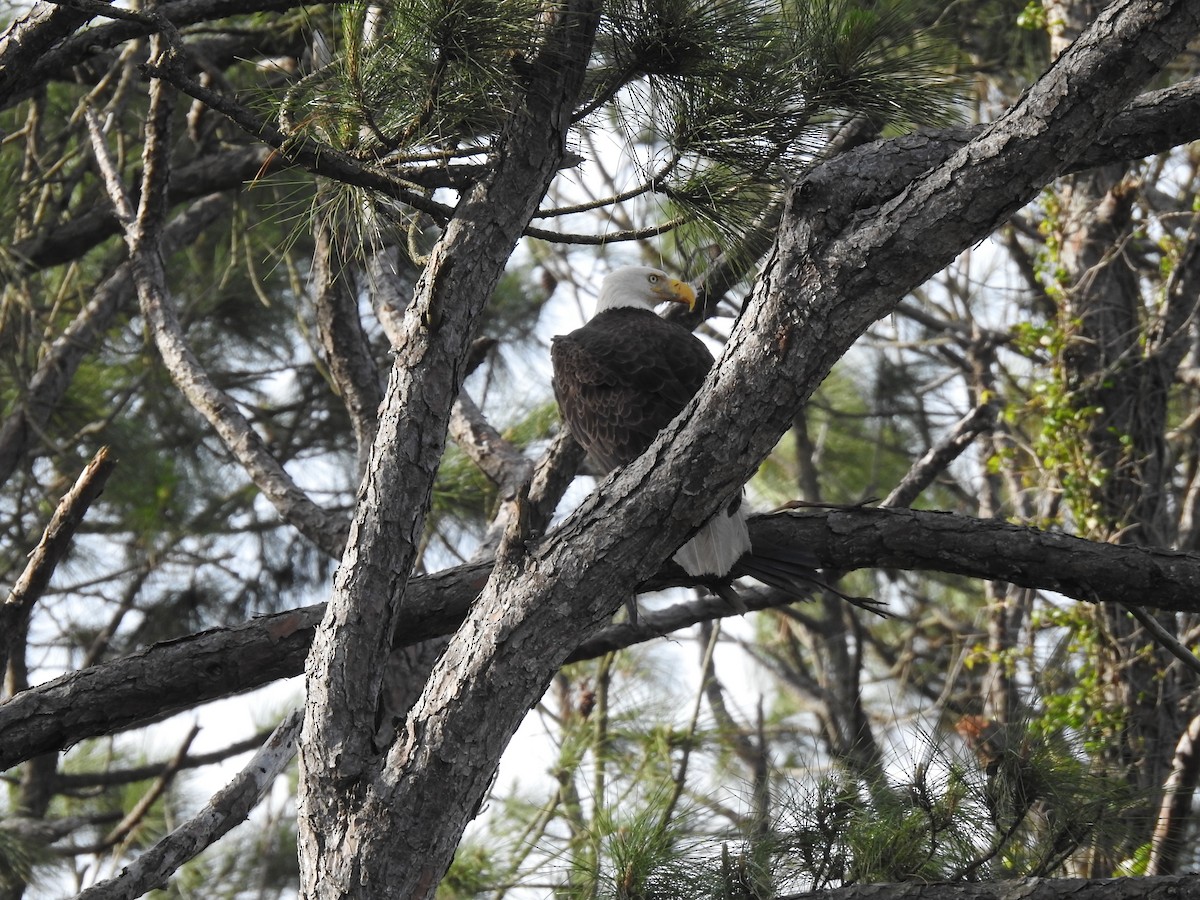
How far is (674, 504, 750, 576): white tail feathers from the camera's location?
269 cm

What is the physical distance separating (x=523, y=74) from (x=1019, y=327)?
261 cm

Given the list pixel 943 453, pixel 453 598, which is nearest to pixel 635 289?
pixel 943 453

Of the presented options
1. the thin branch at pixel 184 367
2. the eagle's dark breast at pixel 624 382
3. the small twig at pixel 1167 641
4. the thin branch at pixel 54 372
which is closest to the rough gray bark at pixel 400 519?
the eagle's dark breast at pixel 624 382

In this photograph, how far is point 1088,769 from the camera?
2549 mm

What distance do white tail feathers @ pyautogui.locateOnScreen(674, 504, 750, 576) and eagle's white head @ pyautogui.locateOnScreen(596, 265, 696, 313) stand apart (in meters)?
1.58

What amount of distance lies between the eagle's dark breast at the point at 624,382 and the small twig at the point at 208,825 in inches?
41.6

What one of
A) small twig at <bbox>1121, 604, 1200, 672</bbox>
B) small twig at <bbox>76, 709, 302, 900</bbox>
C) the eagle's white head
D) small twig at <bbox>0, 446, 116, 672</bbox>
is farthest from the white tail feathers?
the eagle's white head

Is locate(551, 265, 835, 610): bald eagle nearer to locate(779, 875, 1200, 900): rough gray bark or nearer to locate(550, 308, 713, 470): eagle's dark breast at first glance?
locate(550, 308, 713, 470): eagle's dark breast

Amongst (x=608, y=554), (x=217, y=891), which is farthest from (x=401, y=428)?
(x=217, y=891)

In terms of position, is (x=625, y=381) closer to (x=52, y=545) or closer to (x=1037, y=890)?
(x=52, y=545)

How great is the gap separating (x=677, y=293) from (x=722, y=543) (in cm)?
147

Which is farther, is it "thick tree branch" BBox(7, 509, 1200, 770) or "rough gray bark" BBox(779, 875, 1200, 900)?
"thick tree branch" BBox(7, 509, 1200, 770)

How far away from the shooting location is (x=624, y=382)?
10.7 ft

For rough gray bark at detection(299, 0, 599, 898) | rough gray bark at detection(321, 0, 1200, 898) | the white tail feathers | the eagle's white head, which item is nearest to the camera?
rough gray bark at detection(321, 0, 1200, 898)
